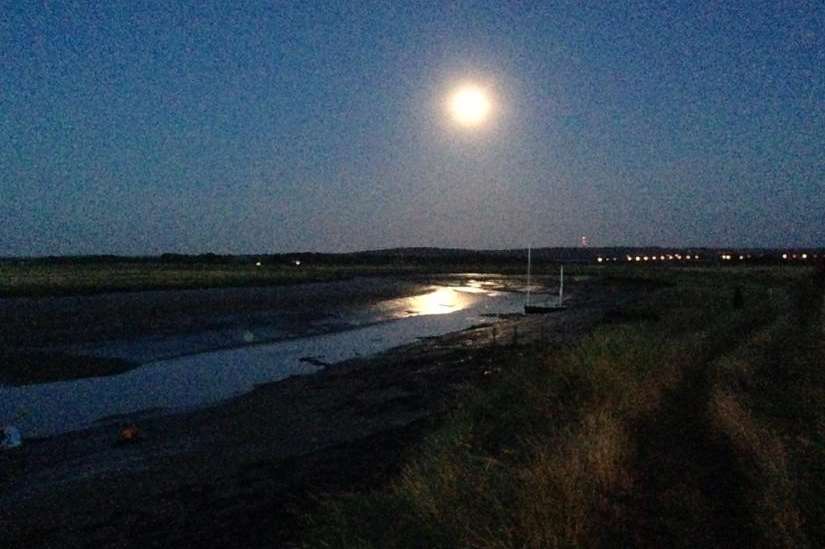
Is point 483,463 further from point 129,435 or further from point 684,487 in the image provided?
point 129,435

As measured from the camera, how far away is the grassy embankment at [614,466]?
5641 millimetres

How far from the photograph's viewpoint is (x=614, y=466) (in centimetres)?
690

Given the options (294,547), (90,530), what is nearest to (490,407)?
(294,547)

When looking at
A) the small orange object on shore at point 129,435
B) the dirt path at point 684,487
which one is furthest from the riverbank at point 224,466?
the dirt path at point 684,487

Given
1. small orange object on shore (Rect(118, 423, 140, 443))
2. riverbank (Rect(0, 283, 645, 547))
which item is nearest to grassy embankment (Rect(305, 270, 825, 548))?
riverbank (Rect(0, 283, 645, 547))

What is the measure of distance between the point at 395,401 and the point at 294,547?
8561 millimetres

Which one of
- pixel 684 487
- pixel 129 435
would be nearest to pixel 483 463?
pixel 684 487

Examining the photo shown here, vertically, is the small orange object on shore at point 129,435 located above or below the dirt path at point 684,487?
below

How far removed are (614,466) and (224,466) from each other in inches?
242

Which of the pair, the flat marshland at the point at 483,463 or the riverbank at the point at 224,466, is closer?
the flat marshland at the point at 483,463

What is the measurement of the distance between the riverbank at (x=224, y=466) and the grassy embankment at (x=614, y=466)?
41.1 inches

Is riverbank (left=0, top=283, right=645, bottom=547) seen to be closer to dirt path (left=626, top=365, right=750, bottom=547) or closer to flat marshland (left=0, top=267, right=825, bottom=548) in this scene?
flat marshland (left=0, top=267, right=825, bottom=548)

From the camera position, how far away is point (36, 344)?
26281 mm

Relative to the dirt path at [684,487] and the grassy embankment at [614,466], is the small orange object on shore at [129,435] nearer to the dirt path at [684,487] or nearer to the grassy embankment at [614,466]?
the grassy embankment at [614,466]
